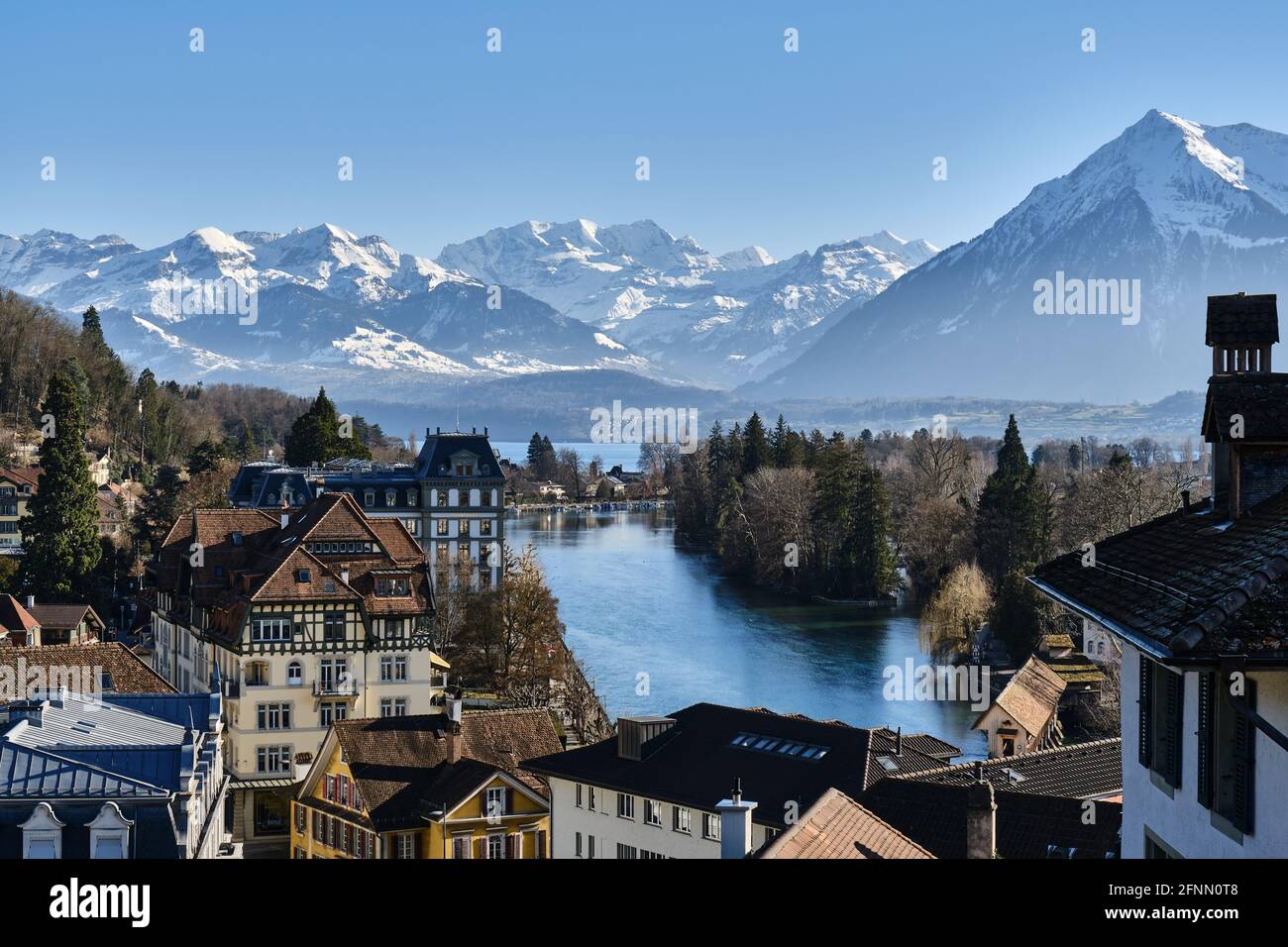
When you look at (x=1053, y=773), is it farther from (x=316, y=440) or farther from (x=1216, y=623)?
(x=316, y=440)

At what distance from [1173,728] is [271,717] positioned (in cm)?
3204

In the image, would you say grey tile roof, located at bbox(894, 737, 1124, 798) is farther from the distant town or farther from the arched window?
the arched window

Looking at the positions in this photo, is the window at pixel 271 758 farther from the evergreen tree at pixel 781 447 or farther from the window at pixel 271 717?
the evergreen tree at pixel 781 447

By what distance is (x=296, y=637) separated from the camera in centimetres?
3753

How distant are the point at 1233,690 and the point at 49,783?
15344 mm

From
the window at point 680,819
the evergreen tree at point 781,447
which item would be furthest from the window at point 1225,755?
the evergreen tree at point 781,447

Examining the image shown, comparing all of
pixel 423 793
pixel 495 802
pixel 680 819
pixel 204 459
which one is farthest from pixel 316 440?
pixel 680 819

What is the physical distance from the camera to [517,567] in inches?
2372

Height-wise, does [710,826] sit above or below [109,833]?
below

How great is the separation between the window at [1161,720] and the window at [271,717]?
1233 inches

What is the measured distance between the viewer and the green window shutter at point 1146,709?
755 centimetres

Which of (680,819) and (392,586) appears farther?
(392,586)
